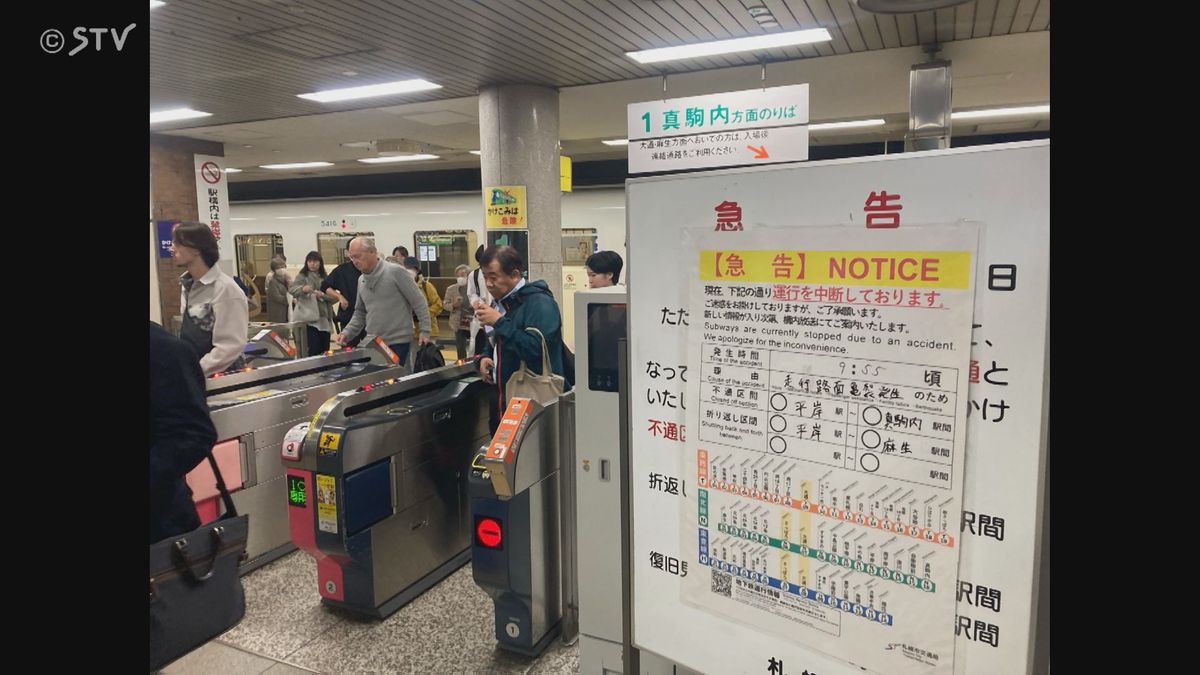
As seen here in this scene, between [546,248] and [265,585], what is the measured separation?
3.96 meters

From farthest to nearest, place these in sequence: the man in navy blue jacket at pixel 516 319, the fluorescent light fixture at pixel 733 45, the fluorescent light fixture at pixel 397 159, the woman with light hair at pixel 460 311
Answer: the fluorescent light fixture at pixel 397 159 → the woman with light hair at pixel 460 311 → the fluorescent light fixture at pixel 733 45 → the man in navy blue jacket at pixel 516 319

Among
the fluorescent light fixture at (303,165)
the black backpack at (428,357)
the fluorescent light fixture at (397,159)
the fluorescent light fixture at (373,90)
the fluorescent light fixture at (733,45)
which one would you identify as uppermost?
the fluorescent light fixture at (303,165)

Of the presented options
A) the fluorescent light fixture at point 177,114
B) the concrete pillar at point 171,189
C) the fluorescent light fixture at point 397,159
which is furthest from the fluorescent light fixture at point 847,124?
the concrete pillar at point 171,189

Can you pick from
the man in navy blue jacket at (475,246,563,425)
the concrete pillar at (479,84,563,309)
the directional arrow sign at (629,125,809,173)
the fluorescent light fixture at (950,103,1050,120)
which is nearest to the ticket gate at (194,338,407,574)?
the man in navy blue jacket at (475,246,563,425)

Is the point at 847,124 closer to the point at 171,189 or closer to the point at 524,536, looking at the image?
the point at 524,536

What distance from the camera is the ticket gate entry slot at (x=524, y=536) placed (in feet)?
10.1

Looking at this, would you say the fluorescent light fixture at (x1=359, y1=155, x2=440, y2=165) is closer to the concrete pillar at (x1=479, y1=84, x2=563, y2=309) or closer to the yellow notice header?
the concrete pillar at (x1=479, y1=84, x2=563, y2=309)

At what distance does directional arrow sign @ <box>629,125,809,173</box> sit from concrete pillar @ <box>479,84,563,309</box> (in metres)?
1.85

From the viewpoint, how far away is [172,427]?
7.22 ft

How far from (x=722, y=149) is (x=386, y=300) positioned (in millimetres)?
2679

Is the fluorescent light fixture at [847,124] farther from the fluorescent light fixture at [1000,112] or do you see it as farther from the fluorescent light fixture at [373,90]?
the fluorescent light fixture at [373,90]

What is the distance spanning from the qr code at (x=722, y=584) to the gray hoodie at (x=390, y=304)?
4275 millimetres

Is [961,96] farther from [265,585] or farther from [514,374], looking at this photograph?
[265,585]

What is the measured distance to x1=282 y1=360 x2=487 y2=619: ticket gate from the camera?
3.37 m
